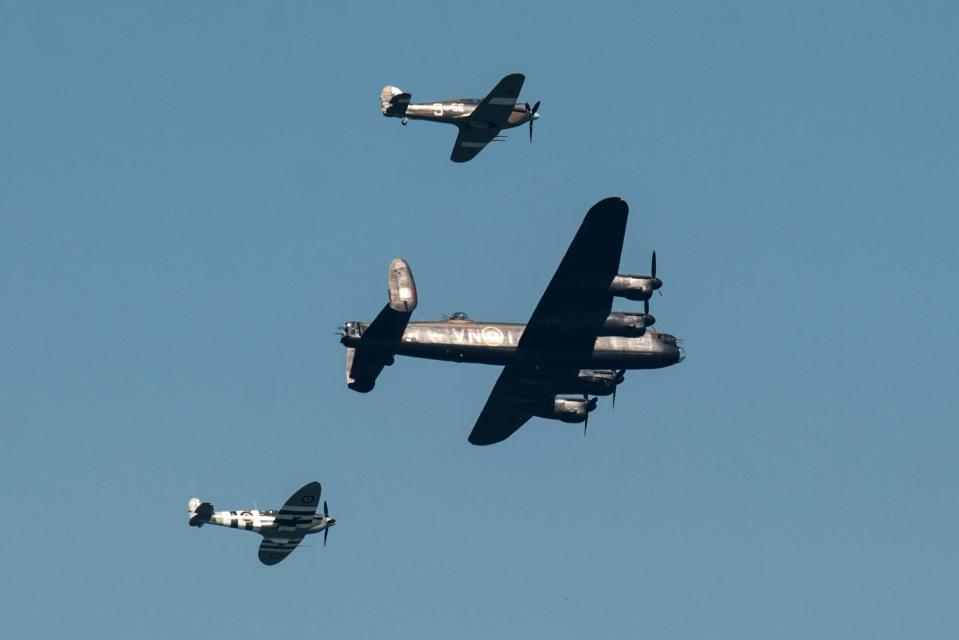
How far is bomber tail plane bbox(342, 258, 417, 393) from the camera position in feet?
171

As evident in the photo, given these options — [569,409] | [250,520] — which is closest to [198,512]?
[250,520]

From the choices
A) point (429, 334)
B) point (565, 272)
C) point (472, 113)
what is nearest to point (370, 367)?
point (429, 334)

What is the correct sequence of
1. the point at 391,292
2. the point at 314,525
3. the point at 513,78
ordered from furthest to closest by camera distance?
the point at 314,525, the point at 513,78, the point at 391,292

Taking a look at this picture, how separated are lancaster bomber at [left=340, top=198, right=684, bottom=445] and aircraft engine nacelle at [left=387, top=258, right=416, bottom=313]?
34 mm

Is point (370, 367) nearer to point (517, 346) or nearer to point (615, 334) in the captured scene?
point (517, 346)

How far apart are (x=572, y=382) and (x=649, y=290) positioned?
5749 mm

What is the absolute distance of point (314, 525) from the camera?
240 ft

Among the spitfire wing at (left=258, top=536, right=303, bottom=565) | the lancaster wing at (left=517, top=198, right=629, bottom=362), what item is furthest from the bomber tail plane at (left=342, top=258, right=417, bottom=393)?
the spitfire wing at (left=258, top=536, right=303, bottom=565)

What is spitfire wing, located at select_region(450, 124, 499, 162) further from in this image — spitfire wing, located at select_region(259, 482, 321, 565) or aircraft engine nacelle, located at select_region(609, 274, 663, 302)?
spitfire wing, located at select_region(259, 482, 321, 565)

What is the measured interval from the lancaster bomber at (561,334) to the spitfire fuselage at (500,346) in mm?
36

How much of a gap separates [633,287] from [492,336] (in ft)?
17.7

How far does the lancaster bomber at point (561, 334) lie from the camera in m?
52.7

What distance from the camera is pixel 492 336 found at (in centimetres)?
5553

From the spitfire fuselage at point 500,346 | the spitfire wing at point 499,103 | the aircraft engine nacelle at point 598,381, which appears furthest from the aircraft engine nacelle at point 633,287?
the spitfire wing at point 499,103
